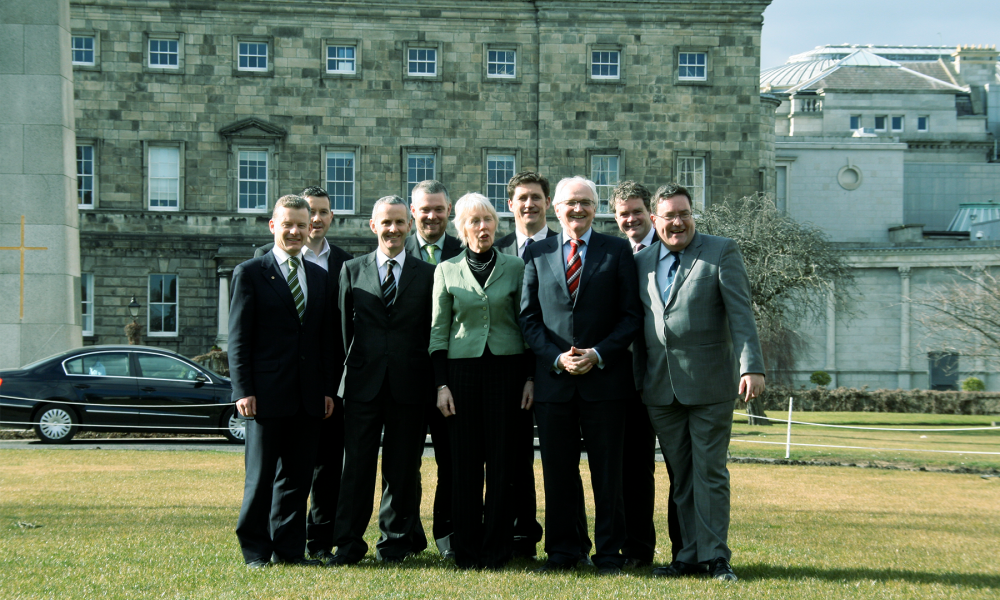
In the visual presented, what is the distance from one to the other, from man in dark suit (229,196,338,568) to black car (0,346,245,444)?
11195 millimetres

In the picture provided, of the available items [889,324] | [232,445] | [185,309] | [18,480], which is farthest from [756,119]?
[18,480]

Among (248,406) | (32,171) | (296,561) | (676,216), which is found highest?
(32,171)

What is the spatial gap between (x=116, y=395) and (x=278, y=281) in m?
11.9

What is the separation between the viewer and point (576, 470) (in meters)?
6.38

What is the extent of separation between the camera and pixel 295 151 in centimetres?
3459

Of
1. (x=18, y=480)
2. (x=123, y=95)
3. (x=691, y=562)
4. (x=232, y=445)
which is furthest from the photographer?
(x=123, y=95)

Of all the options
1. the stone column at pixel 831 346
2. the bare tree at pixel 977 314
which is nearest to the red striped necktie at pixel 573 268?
the bare tree at pixel 977 314

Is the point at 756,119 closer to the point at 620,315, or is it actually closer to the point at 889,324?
the point at 889,324

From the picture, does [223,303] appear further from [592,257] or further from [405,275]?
[592,257]

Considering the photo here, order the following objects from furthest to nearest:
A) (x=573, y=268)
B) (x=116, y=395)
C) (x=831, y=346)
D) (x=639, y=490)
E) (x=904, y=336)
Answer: (x=831, y=346)
(x=904, y=336)
(x=116, y=395)
(x=639, y=490)
(x=573, y=268)

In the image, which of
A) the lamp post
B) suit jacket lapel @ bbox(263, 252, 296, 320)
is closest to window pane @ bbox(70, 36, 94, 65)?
the lamp post

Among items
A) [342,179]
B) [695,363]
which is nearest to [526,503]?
[695,363]

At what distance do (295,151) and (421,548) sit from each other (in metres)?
29.3

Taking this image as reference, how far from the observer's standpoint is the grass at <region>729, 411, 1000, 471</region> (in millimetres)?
16844
